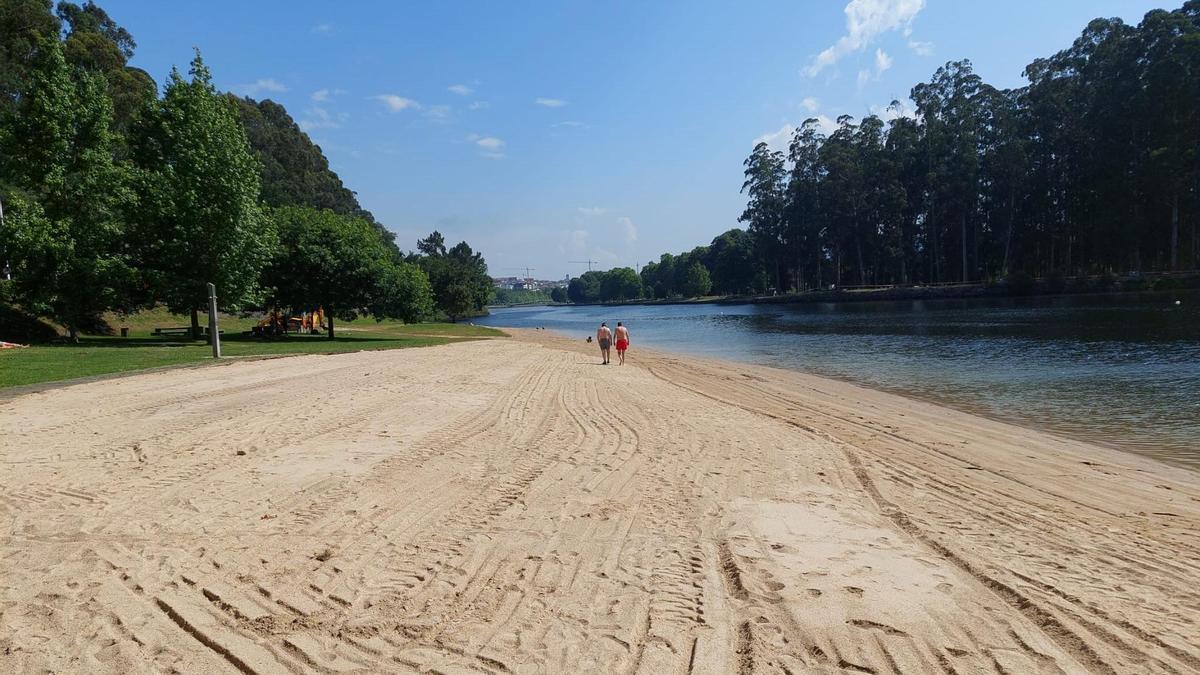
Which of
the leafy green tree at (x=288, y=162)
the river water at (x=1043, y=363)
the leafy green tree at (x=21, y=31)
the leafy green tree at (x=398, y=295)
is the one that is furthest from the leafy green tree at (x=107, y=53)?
the river water at (x=1043, y=363)

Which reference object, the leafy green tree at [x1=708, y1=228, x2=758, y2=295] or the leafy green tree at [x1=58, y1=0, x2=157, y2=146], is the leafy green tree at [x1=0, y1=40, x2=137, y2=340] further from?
the leafy green tree at [x1=708, y1=228, x2=758, y2=295]

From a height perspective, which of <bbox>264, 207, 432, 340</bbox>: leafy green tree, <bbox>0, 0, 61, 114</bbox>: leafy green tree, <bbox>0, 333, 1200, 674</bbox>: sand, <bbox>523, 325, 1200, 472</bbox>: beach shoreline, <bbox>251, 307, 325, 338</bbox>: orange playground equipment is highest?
<bbox>0, 0, 61, 114</bbox>: leafy green tree

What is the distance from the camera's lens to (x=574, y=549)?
4824 millimetres

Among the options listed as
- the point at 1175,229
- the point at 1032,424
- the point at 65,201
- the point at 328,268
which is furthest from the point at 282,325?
the point at 1175,229

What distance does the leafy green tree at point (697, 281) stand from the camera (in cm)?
16188

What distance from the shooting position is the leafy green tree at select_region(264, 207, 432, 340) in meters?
33.5

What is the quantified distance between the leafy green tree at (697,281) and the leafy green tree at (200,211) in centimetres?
14017

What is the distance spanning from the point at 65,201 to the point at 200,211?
19.5 ft

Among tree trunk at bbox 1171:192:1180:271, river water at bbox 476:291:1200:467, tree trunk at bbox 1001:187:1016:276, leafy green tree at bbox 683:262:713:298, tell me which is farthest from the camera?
leafy green tree at bbox 683:262:713:298

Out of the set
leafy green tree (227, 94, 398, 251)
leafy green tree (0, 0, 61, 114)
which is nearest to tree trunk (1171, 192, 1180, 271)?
leafy green tree (227, 94, 398, 251)

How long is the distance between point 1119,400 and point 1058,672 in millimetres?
14261

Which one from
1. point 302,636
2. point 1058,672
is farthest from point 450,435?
point 1058,672

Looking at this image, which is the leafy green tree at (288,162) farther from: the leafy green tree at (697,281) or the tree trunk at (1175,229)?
the tree trunk at (1175,229)

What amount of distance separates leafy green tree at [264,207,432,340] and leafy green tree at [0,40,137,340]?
23.9 ft
